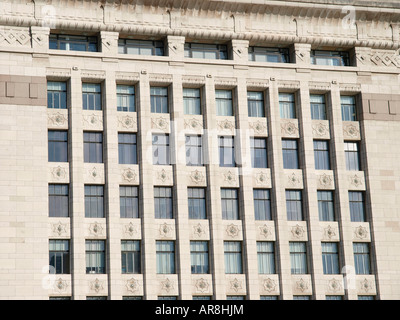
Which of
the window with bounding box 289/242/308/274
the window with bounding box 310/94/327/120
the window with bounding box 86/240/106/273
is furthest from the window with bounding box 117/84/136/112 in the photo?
the window with bounding box 289/242/308/274

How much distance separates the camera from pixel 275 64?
49219 mm

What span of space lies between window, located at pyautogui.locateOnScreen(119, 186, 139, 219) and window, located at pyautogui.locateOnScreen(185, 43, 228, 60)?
8.26m

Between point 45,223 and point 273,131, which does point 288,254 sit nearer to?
point 273,131

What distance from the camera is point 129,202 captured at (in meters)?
45.8

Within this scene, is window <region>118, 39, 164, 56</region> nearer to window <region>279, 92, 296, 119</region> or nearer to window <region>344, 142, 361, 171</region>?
window <region>279, 92, 296, 119</region>

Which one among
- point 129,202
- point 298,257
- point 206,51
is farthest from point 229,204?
point 206,51

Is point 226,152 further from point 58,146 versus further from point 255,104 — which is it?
point 58,146

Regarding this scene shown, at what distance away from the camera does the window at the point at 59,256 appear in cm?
4384

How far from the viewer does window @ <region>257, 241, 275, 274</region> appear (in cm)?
4666

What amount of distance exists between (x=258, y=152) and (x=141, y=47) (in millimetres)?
8448

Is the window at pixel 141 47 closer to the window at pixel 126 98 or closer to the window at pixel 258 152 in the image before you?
the window at pixel 126 98

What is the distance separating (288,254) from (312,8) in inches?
542

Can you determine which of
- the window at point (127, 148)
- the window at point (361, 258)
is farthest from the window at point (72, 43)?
the window at point (361, 258)
